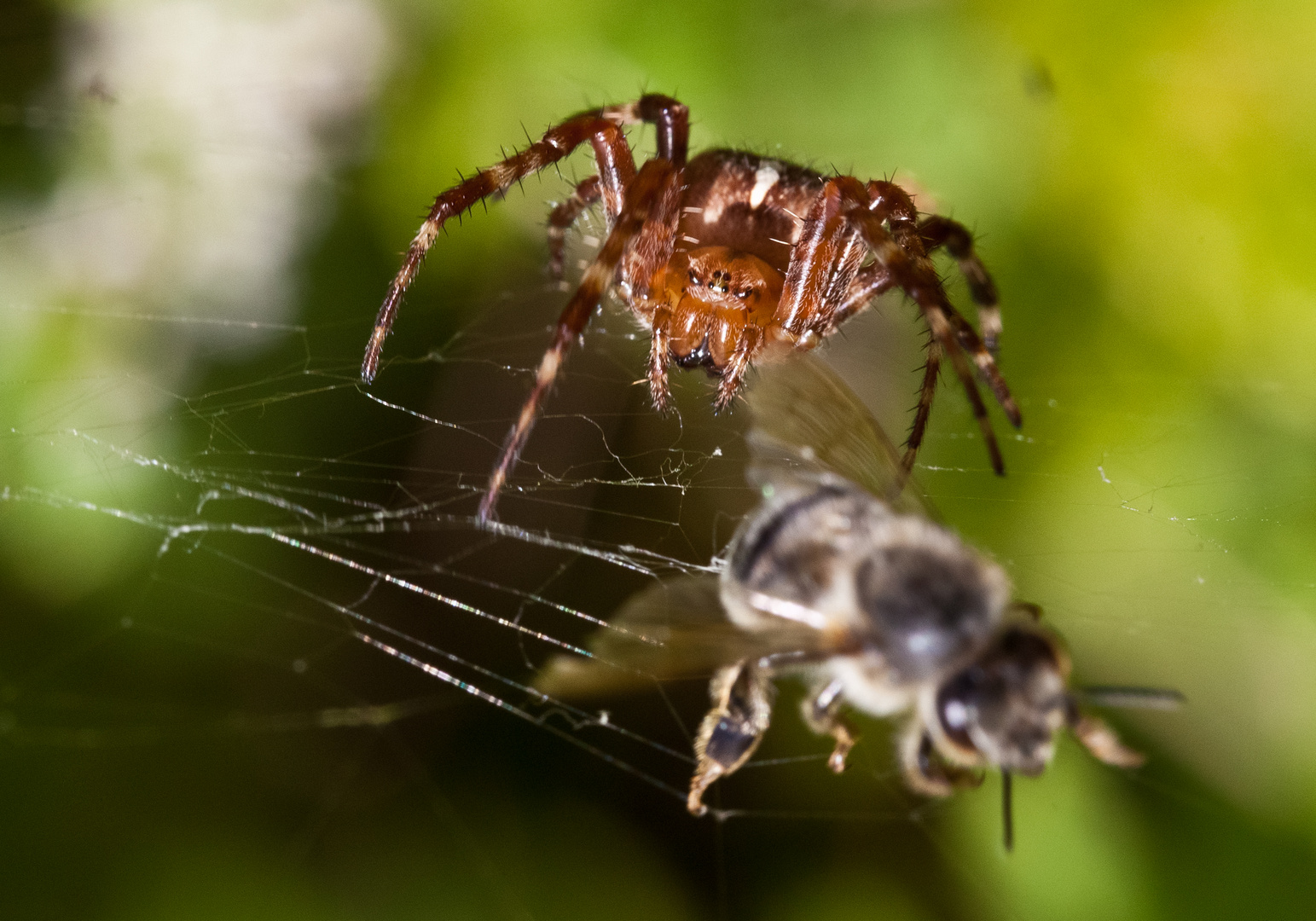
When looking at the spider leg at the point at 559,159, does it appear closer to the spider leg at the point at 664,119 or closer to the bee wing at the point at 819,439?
the spider leg at the point at 664,119

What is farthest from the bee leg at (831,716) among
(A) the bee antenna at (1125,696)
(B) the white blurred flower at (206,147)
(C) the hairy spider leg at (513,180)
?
(B) the white blurred flower at (206,147)

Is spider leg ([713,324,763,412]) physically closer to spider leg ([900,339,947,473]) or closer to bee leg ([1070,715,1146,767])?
spider leg ([900,339,947,473])

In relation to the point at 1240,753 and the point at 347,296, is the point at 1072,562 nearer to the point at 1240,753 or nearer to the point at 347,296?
the point at 1240,753

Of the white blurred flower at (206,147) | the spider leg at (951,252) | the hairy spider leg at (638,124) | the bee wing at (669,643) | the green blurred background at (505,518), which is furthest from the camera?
the white blurred flower at (206,147)

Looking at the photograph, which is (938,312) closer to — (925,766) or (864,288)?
(864,288)

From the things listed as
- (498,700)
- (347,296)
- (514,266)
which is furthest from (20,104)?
(498,700)

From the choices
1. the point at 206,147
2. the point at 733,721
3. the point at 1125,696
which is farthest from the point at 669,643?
the point at 206,147
